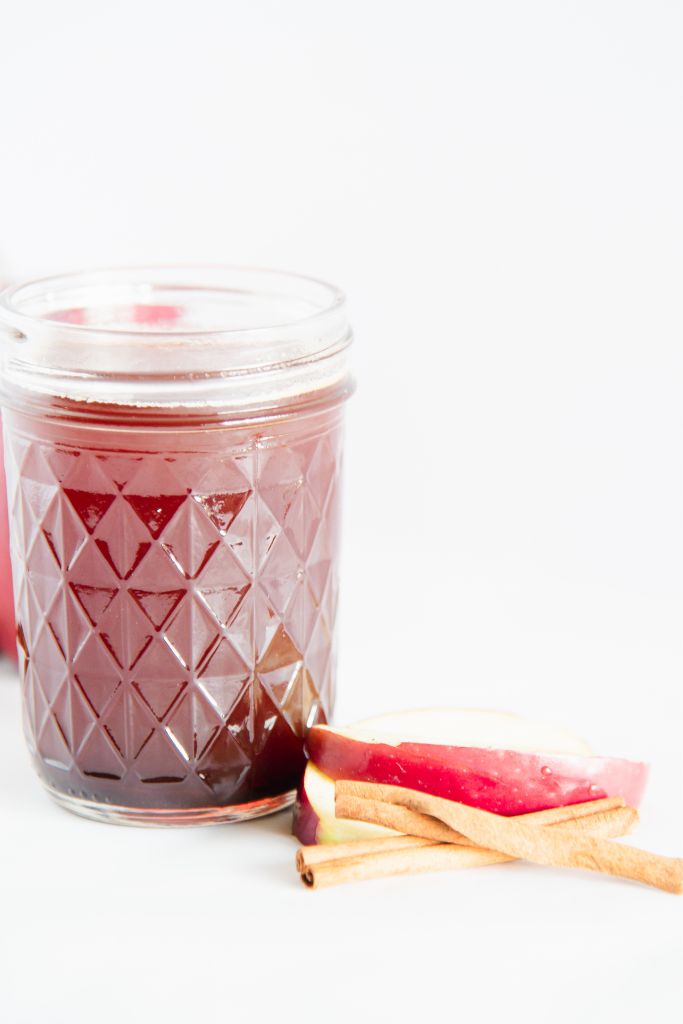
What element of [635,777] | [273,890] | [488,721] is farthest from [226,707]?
[635,777]

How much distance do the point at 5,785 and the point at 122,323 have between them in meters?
0.51

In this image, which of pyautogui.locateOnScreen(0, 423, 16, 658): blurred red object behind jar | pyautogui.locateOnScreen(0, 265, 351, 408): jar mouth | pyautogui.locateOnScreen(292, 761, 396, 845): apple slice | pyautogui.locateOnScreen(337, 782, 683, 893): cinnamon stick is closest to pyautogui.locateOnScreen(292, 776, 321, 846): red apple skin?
pyautogui.locateOnScreen(292, 761, 396, 845): apple slice

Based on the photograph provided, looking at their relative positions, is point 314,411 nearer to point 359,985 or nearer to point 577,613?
point 359,985

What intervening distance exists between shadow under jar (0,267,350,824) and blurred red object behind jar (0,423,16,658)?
27 cm

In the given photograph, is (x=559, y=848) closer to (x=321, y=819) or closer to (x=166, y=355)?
(x=321, y=819)

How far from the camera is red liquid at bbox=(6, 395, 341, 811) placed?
130 centimetres

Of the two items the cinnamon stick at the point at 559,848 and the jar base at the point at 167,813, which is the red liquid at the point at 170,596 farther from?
the cinnamon stick at the point at 559,848

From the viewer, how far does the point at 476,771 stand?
1.35m

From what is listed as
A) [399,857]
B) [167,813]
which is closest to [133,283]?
[167,813]

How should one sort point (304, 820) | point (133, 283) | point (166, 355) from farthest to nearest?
point (133, 283) < point (304, 820) < point (166, 355)

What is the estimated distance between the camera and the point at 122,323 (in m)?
1.55

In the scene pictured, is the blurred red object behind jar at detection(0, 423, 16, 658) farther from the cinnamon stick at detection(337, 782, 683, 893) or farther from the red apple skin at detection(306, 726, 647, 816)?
the cinnamon stick at detection(337, 782, 683, 893)

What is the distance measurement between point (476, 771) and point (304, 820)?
0.17 metres

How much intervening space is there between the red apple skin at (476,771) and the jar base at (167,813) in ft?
0.29
